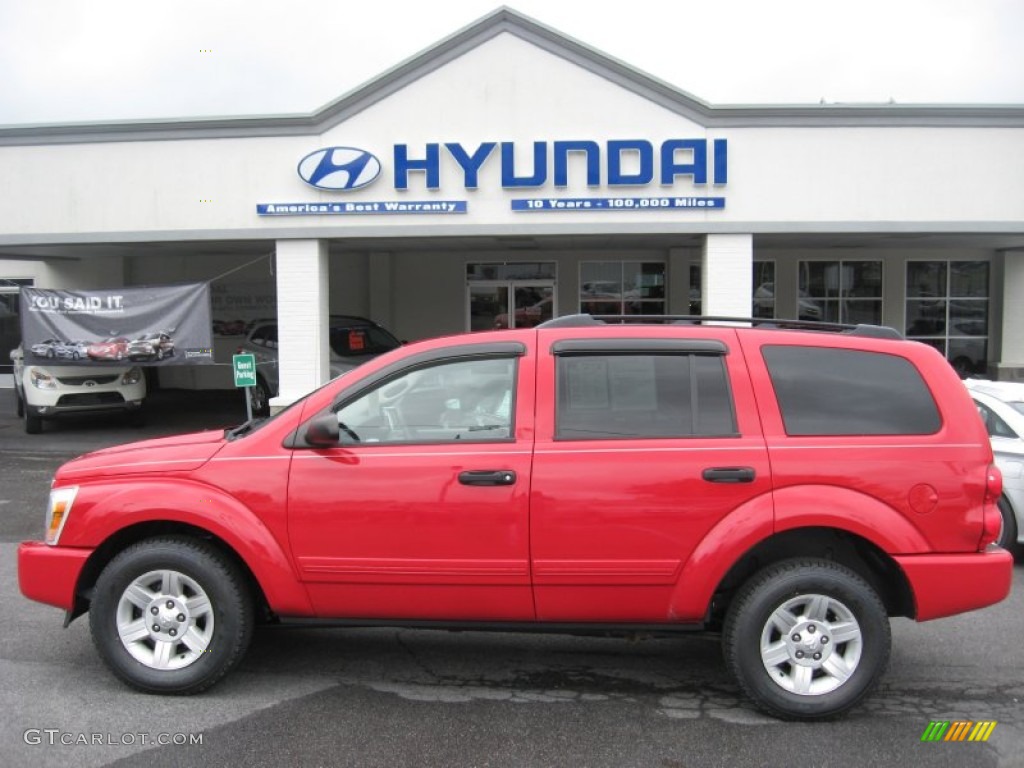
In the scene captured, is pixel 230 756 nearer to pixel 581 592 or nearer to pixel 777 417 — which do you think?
pixel 581 592

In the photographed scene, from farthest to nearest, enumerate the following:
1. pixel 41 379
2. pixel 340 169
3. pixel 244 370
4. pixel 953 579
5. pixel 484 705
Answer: pixel 41 379, pixel 340 169, pixel 244 370, pixel 484 705, pixel 953 579

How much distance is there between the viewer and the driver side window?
4090 millimetres

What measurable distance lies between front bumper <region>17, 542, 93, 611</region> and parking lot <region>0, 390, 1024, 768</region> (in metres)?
0.48

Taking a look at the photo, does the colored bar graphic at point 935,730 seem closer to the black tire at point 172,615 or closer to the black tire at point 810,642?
the black tire at point 810,642

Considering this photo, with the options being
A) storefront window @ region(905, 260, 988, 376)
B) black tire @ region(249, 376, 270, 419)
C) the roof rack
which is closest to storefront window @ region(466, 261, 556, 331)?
black tire @ region(249, 376, 270, 419)

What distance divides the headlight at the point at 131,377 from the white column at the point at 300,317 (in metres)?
3.31

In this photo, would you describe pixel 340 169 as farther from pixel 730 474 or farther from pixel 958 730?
pixel 958 730

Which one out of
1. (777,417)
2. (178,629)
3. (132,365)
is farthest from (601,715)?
(132,365)

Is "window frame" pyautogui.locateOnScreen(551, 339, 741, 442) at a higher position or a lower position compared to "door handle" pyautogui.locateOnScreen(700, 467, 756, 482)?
higher

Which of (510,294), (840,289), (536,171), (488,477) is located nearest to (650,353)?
(488,477)

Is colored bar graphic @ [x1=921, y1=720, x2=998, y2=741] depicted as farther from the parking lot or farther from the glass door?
the glass door

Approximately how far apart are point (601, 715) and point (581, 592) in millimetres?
603

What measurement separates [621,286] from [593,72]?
6.59 meters

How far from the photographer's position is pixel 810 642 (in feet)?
12.7
